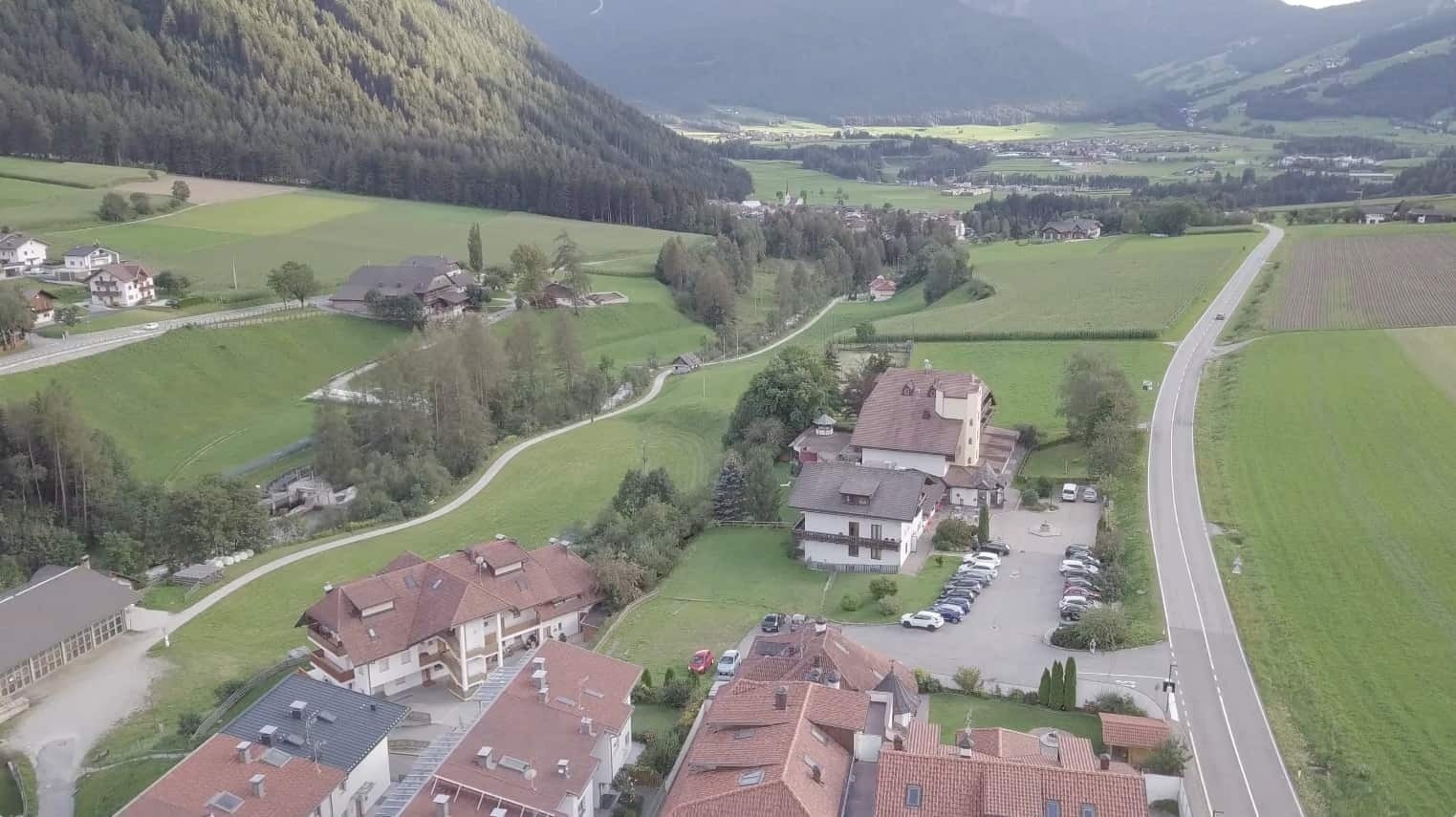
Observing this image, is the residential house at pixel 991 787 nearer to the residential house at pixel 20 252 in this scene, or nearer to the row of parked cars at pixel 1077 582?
the row of parked cars at pixel 1077 582

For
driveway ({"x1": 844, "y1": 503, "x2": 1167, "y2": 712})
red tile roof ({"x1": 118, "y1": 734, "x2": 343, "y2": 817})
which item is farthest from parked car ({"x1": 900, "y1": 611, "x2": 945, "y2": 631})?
red tile roof ({"x1": 118, "y1": 734, "x2": 343, "y2": 817})

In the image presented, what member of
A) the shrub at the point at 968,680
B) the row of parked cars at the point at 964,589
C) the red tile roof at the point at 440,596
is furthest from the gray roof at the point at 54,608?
the shrub at the point at 968,680

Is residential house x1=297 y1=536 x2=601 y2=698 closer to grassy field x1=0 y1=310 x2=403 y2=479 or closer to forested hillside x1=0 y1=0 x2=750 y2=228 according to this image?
grassy field x1=0 y1=310 x2=403 y2=479

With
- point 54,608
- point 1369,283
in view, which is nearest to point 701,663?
point 54,608

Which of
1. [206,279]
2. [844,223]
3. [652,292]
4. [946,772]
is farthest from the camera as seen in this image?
[844,223]

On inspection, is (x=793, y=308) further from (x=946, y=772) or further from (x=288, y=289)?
(x=946, y=772)

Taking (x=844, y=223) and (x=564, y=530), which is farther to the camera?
(x=844, y=223)

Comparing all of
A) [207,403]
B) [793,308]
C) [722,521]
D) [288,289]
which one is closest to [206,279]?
[288,289]
